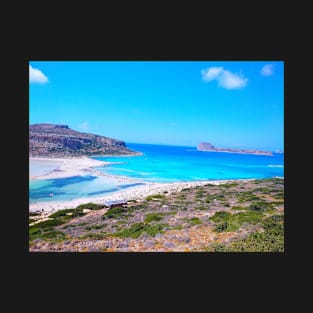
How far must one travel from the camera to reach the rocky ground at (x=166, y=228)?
5688 millimetres

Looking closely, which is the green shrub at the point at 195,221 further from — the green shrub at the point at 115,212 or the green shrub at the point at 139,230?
the green shrub at the point at 115,212

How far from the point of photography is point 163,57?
13.2 ft

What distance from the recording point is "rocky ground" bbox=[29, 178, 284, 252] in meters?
5.69

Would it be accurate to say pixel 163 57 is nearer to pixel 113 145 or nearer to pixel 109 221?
pixel 109 221

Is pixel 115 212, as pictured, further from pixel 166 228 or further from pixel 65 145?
pixel 65 145

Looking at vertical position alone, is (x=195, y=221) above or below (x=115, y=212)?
above

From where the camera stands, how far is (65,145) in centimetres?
4044

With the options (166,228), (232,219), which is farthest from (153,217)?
(232,219)

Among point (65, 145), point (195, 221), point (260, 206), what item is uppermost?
point (65, 145)

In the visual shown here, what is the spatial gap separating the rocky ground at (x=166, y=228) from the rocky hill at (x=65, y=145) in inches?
1091

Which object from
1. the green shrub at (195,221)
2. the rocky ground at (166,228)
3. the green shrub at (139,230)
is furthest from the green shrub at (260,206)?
the green shrub at (139,230)

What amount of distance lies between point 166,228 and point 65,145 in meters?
38.6

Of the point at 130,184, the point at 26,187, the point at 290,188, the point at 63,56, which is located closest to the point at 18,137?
the point at 26,187

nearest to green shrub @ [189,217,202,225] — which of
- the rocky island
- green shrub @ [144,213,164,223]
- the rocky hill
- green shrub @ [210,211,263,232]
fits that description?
green shrub @ [210,211,263,232]
